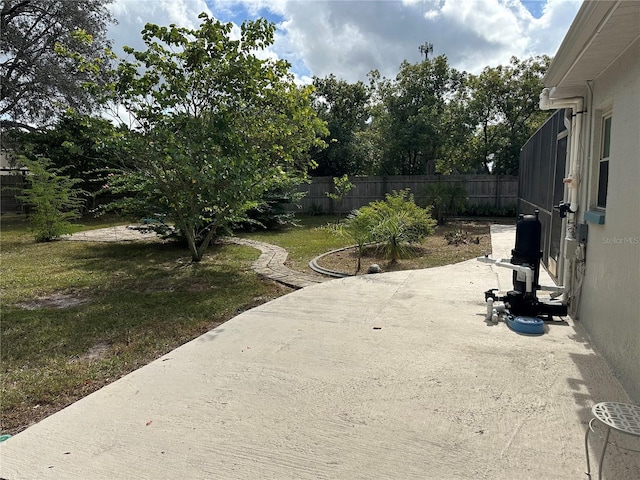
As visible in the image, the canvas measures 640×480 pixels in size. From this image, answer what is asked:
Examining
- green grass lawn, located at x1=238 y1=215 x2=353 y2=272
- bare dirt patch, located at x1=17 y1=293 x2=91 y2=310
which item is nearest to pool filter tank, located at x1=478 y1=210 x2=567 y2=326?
green grass lawn, located at x1=238 y1=215 x2=353 y2=272

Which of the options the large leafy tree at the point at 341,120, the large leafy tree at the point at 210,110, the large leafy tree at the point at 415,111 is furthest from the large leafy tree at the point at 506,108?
the large leafy tree at the point at 210,110

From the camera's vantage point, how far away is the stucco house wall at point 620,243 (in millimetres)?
2355

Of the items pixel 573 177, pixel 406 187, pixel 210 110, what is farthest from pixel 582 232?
pixel 406 187

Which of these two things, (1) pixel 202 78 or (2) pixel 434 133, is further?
(2) pixel 434 133

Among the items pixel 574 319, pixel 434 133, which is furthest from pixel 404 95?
pixel 574 319

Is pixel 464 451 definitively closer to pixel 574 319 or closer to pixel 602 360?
pixel 602 360

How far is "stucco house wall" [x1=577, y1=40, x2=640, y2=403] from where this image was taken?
7.73 ft

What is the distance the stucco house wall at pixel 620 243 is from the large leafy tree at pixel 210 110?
168 inches

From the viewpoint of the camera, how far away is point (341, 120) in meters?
19.3

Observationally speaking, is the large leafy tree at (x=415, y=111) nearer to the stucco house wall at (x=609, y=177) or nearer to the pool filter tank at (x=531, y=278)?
the stucco house wall at (x=609, y=177)

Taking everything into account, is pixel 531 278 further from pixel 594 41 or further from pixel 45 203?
pixel 45 203

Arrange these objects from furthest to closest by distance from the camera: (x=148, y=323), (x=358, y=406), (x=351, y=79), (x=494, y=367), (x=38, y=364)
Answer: (x=351, y=79) → (x=148, y=323) → (x=38, y=364) → (x=494, y=367) → (x=358, y=406)

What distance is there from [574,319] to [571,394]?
1626mm

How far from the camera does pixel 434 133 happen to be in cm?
1519
